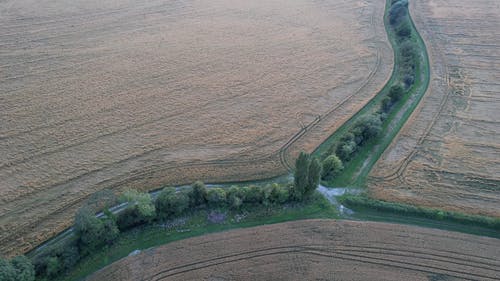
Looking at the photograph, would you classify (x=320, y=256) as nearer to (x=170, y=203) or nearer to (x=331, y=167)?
(x=331, y=167)

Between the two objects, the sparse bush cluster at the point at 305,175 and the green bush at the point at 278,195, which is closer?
the sparse bush cluster at the point at 305,175

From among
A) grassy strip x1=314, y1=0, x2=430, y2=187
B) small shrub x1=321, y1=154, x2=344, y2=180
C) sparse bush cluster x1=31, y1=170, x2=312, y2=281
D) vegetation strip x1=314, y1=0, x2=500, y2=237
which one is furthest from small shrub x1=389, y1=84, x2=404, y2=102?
sparse bush cluster x1=31, y1=170, x2=312, y2=281

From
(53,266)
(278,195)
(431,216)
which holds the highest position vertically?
(53,266)

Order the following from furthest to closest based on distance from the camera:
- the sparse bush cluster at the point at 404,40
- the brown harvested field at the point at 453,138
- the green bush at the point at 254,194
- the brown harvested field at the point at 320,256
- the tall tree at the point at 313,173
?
the sparse bush cluster at the point at 404,40
the brown harvested field at the point at 453,138
the green bush at the point at 254,194
the tall tree at the point at 313,173
the brown harvested field at the point at 320,256

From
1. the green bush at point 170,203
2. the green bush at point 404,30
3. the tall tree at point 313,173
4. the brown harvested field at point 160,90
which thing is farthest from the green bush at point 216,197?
the green bush at point 404,30

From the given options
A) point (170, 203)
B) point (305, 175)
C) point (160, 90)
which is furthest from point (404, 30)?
point (170, 203)

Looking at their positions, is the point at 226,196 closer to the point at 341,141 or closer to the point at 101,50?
the point at 341,141

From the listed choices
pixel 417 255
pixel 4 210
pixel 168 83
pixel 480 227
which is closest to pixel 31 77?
pixel 168 83

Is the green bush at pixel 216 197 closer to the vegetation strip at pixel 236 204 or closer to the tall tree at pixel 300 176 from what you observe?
the vegetation strip at pixel 236 204
